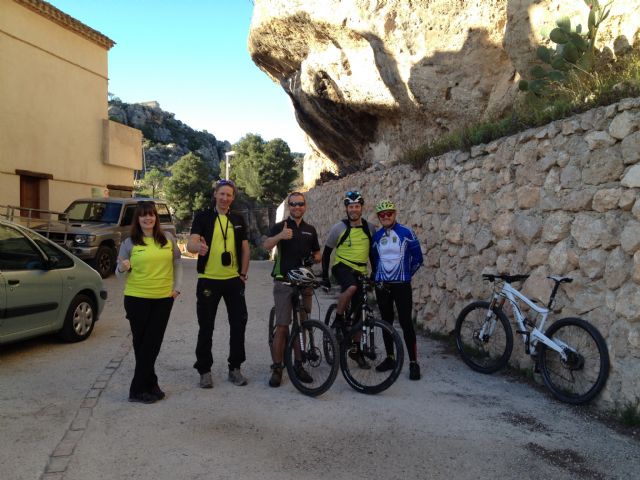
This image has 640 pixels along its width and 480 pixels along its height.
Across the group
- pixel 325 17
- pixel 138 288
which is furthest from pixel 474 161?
pixel 325 17

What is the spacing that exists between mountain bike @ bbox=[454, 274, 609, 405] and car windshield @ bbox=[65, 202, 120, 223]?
10.5 metres

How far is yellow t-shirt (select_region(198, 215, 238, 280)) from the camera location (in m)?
4.58

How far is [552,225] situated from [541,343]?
1118mm

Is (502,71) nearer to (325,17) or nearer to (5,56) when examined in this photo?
(325,17)

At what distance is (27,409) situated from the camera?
4.09m

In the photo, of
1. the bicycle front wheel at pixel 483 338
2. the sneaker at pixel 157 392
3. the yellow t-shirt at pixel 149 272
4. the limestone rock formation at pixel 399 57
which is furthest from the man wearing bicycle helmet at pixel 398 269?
the limestone rock formation at pixel 399 57

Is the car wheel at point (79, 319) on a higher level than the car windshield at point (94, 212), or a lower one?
lower

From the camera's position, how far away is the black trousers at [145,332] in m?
4.31

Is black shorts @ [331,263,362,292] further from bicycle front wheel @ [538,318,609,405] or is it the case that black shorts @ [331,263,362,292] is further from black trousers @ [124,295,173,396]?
bicycle front wheel @ [538,318,609,405]

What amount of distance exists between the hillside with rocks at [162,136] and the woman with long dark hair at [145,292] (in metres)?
64.6

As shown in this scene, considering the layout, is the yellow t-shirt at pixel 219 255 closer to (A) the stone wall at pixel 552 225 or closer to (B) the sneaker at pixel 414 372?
(B) the sneaker at pixel 414 372

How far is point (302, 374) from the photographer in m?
4.62

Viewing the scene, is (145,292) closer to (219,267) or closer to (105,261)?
(219,267)

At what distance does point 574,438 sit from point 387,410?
54.1 inches
